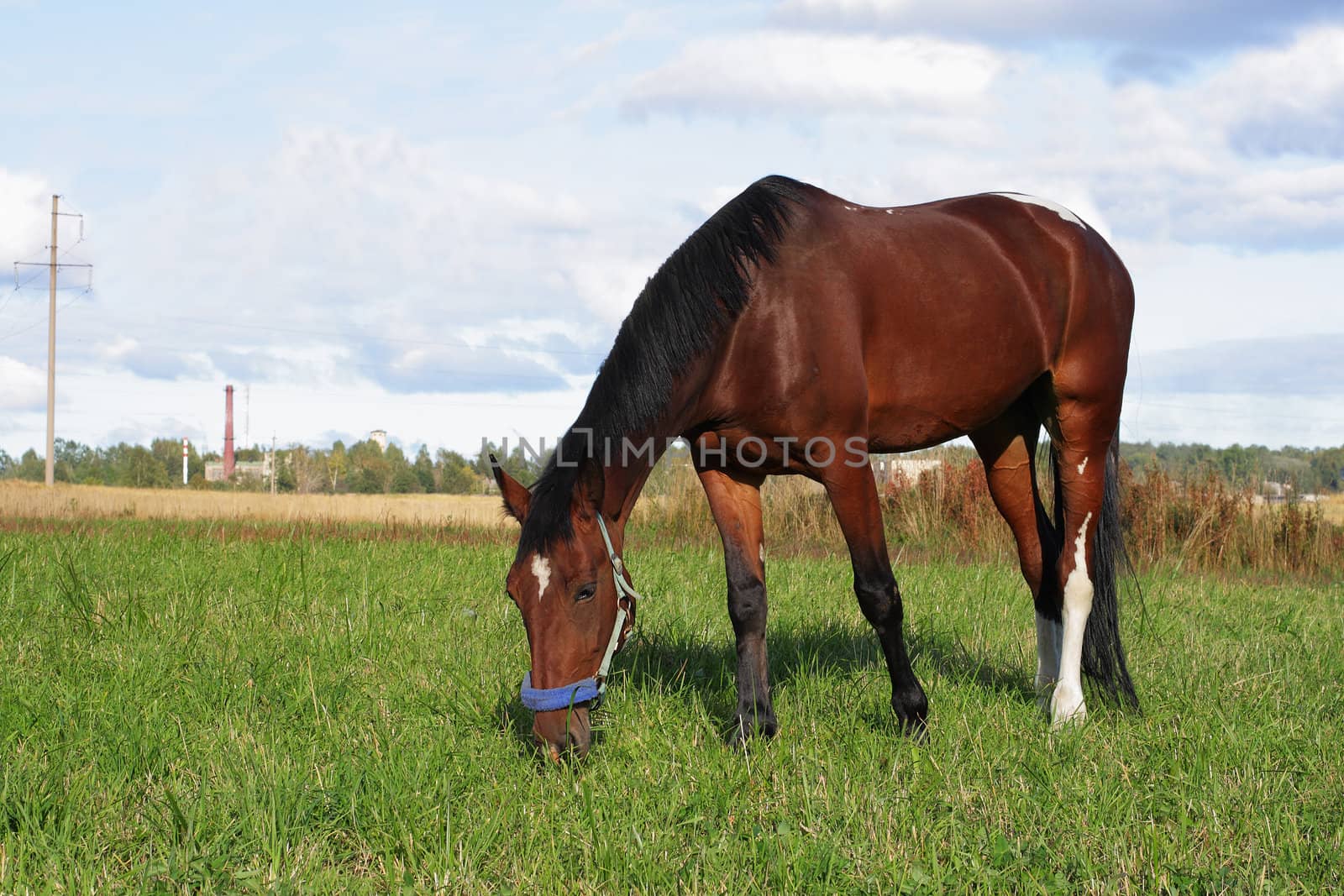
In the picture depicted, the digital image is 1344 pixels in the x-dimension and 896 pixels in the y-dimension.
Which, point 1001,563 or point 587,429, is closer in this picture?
point 587,429

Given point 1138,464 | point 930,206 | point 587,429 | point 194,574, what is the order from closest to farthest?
point 587,429 < point 930,206 < point 194,574 < point 1138,464

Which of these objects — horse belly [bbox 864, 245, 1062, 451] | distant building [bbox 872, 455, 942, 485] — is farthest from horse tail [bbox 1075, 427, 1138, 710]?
distant building [bbox 872, 455, 942, 485]

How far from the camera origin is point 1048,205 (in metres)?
4.84

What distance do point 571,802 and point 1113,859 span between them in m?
1.55

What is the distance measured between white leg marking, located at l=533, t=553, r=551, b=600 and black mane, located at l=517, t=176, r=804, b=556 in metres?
0.04

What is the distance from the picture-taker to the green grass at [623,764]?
2576 millimetres

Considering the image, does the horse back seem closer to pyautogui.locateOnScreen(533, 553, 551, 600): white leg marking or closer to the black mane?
the black mane

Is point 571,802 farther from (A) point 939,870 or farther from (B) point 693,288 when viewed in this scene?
(B) point 693,288

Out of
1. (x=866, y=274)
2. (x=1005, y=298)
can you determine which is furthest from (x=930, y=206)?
(x=866, y=274)

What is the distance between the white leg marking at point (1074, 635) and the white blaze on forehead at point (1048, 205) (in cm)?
146

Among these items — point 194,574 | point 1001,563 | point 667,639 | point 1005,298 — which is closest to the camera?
point 1005,298

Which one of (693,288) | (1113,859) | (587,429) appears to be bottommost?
(1113,859)

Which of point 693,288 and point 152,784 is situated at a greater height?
point 693,288

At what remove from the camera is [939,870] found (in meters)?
2.55
